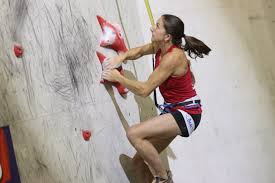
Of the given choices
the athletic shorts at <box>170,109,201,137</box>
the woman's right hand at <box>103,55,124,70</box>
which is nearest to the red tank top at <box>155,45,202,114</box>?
the athletic shorts at <box>170,109,201,137</box>

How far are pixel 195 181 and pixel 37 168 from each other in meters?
1.80

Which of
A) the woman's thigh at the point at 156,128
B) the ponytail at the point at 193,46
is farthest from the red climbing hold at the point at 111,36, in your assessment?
the woman's thigh at the point at 156,128

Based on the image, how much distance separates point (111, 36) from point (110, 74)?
31 cm

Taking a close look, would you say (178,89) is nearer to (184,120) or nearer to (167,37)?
(184,120)

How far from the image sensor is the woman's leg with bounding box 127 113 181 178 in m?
2.68

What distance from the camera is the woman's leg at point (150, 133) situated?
2684mm

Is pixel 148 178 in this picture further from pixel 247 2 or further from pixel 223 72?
pixel 247 2

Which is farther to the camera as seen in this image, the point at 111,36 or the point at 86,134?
the point at 111,36

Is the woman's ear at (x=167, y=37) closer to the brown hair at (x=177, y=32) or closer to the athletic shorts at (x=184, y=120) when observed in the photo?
the brown hair at (x=177, y=32)

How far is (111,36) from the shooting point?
296 cm

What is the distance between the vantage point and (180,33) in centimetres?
277

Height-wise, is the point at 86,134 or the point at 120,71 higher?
the point at 120,71

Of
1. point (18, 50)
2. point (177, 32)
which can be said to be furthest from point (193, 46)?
point (18, 50)

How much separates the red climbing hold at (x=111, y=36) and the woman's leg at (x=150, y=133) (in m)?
0.64
